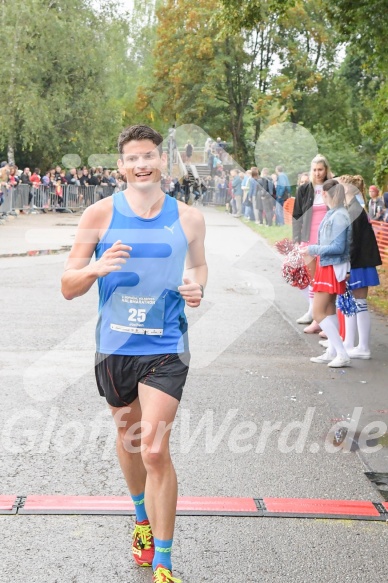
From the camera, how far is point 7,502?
479 cm

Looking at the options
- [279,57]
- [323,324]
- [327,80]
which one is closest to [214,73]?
[279,57]

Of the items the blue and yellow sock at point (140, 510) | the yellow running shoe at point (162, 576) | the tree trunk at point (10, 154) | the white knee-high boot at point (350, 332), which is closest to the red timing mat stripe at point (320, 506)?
the blue and yellow sock at point (140, 510)

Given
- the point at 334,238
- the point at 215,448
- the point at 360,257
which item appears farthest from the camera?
the point at 360,257

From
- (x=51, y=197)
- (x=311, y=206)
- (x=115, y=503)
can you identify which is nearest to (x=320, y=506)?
(x=115, y=503)

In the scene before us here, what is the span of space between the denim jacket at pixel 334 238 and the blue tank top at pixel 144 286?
4.70 m

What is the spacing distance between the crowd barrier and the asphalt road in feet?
61.3

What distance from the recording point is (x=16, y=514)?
4613 mm

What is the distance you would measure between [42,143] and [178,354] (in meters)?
42.5

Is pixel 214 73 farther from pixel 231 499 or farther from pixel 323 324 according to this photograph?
pixel 231 499

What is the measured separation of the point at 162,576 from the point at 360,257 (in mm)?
5920

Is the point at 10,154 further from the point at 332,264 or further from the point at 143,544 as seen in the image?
the point at 143,544

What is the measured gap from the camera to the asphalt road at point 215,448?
4.08 metres

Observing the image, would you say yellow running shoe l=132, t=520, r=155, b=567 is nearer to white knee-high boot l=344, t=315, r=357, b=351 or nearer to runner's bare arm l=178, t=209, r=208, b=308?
runner's bare arm l=178, t=209, r=208, b=308

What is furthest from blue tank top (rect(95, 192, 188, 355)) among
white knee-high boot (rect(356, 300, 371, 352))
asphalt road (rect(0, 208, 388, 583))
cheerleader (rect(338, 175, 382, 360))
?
white knee-high boot (rect(356, 300, 371, 352))
